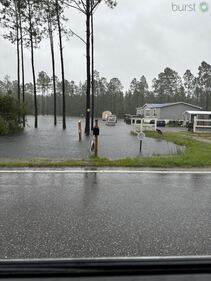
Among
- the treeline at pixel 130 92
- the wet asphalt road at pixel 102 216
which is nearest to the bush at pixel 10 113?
the wet asphalt road at pixel 102 216

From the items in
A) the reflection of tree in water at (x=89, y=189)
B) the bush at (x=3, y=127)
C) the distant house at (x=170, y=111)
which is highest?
the distant house at (x=170, y=111)

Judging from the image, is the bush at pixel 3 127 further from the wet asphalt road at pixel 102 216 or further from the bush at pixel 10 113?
the wet asphalt road at pixel 102 216

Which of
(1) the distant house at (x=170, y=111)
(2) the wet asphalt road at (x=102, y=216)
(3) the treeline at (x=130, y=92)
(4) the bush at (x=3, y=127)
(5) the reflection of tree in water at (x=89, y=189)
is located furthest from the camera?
(3) the treeline at (x=130, y=92)

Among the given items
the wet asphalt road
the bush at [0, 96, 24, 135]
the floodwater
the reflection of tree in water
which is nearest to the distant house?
the bush at [0, 96, 24, 135]

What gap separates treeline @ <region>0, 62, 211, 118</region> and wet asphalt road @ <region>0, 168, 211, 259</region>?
261 ft

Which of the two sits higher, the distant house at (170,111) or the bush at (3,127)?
the distant house at (170,111)

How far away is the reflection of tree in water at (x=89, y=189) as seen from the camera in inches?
221

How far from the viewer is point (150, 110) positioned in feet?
215

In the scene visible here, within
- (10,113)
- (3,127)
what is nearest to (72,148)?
(3,127)

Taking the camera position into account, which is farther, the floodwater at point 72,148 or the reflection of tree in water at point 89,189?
the floodwater at point 72,148

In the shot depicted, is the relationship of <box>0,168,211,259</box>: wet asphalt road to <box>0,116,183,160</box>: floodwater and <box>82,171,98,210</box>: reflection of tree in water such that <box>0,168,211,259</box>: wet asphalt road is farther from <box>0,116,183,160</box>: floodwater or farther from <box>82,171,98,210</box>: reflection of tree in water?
<box>0,116,183,160</box>: floodwater

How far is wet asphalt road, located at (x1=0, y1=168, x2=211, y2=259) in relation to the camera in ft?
12.0

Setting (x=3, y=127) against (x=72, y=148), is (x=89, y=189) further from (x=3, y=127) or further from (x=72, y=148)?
(x=3, y=127)

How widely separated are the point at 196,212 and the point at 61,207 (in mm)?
2105
